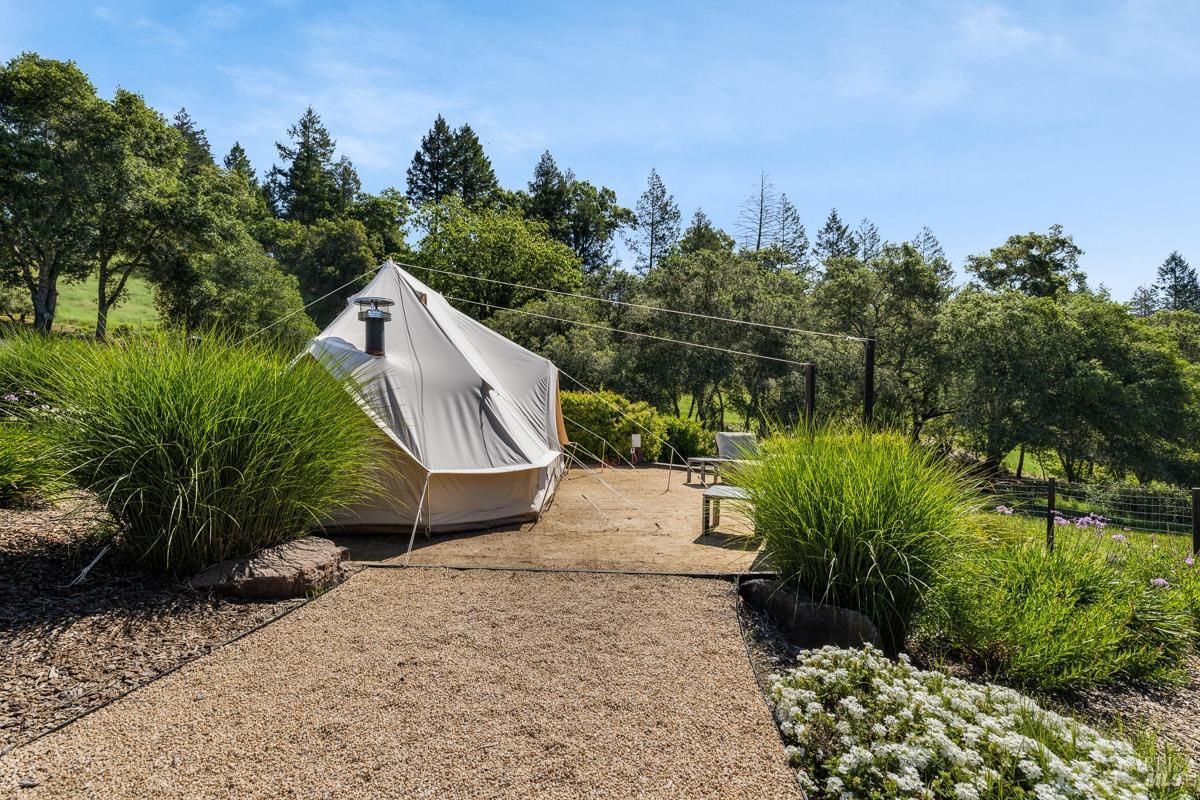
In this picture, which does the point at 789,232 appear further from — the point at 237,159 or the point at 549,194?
the point at 237,159

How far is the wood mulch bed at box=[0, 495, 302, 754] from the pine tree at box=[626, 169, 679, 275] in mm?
30709

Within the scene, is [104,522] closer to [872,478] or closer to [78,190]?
[872,478]

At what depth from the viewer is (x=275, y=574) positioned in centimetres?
344

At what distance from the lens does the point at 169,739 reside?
7.10ft

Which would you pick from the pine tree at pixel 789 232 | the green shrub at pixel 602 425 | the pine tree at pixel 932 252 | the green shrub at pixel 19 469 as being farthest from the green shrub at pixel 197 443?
the pine tree at pixel 789 232

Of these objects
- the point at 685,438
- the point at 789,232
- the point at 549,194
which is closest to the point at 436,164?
the point at 549,194

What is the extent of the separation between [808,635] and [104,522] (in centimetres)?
396

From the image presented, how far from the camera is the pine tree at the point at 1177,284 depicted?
5650 centimetres

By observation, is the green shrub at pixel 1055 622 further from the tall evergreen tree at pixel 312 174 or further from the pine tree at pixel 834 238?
the tall evergreen tree at pixel 312 174

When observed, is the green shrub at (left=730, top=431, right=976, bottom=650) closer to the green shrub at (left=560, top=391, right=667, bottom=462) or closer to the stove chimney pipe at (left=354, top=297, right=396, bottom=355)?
the stove chimney pipe at (left=354, top=297, right=396, bottom=355)

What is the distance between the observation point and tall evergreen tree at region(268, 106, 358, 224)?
4228 cm

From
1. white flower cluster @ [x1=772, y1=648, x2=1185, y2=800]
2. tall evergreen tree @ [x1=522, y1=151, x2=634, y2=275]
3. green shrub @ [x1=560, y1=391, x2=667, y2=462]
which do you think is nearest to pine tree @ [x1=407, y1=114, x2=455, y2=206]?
tall evergreen tree @ [x1=522, y1=151, x2=634, y2=275]

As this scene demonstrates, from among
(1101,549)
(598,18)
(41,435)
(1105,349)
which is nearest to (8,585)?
(41,435)

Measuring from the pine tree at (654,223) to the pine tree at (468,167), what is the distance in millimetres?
9600
